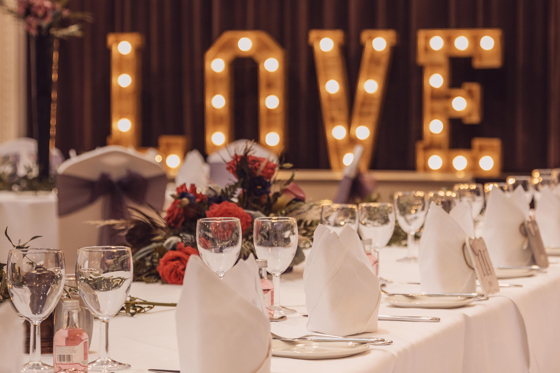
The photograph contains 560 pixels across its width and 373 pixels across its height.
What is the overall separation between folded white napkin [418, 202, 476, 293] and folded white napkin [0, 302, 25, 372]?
1.08 metres

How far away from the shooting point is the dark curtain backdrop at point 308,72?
6121 millimetres

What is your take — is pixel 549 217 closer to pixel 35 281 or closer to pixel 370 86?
pixel 35 281

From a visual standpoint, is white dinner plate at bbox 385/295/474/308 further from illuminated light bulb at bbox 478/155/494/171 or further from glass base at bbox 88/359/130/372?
illuminated light bulb at bbox 478/155/494/171

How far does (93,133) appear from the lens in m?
7.51

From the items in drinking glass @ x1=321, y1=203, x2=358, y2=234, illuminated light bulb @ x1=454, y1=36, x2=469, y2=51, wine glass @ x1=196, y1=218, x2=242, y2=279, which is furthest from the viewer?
illuminated light bulb @ x1=454, y1=36, x2=469, y2=51

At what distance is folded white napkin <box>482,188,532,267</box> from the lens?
6.84 feet

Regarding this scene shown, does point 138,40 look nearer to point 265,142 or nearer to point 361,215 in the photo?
point 265,142

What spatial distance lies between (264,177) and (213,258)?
655 mm

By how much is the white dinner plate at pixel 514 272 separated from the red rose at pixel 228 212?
66 centimetres

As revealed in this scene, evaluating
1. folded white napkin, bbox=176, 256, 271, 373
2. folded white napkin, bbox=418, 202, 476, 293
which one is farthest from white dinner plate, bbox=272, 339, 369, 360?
folded white napkin, bbox=418, 202, 476, 293

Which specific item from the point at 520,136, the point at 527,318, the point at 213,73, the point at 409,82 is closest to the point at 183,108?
the point at 213,73

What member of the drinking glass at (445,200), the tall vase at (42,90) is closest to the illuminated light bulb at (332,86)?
the tall vase at (42,90)

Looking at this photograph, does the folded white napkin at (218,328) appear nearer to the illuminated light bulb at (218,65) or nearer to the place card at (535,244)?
the place card at (535,244)

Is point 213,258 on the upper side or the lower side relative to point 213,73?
lower
